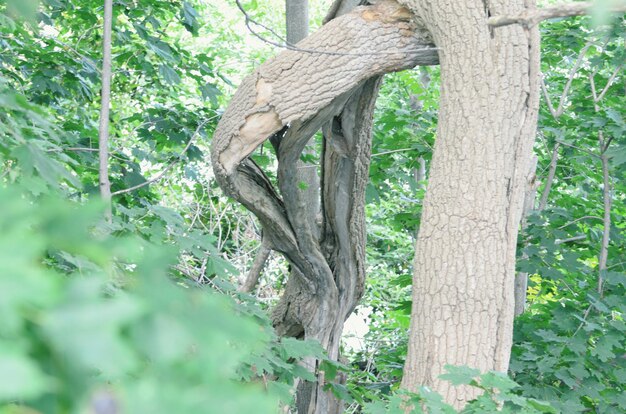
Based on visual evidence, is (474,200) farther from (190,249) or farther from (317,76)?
(190,249)

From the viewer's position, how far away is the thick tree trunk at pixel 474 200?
3398mm

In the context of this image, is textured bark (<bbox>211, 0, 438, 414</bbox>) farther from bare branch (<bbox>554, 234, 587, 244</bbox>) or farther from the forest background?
bare branch (<bbox>554, 234, 587, 244</bbox>)

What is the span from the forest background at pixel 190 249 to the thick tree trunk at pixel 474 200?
315mm

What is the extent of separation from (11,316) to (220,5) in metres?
12.7

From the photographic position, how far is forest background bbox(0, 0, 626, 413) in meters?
0.41

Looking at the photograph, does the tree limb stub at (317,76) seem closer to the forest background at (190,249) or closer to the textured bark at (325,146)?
the textured bark at (325,146)

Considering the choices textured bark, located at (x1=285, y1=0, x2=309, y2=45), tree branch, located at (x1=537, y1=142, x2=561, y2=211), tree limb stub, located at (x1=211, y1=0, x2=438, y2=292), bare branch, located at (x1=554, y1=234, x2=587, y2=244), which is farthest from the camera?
tree branch, located at (x1=537, y1=142, x2=561, y2=211)

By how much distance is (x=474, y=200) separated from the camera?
136 inches

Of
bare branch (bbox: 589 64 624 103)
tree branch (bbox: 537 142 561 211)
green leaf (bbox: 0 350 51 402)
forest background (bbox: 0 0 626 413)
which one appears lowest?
green leaf (bbox: 0 350 51 402)

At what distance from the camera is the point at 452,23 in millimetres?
3635

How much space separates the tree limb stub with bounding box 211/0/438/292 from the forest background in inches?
21.4

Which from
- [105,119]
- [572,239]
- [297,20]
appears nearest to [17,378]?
[105,119]

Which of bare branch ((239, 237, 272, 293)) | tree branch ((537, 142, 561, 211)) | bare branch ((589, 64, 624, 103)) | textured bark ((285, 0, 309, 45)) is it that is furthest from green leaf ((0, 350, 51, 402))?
tree branch ((537, 142, 561, 211))

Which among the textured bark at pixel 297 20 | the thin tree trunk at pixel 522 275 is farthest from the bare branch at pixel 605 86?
the textured bark at pixel 297 20
